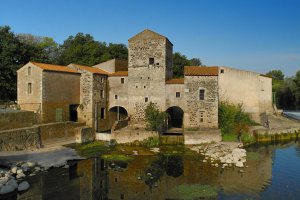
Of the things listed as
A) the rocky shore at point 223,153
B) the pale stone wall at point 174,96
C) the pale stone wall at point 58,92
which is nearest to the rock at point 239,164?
the rocky shore at point 223,153

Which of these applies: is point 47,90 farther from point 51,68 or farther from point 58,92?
point 51,68

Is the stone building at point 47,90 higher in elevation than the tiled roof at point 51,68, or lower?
lower

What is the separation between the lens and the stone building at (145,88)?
31.1m

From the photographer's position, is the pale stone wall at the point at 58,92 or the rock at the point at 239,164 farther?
the pale stone wall at the point at 58,92

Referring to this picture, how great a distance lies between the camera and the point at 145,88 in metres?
33.5

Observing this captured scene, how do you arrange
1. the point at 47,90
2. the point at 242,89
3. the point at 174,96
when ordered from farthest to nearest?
the point at 242,89 < the point at 174,96 < the point at 47,90

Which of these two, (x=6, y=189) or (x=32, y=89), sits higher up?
(x=32, y=89)

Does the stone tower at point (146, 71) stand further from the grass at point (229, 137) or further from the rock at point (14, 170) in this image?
the rock at point (14, 170)

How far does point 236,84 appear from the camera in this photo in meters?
36.8

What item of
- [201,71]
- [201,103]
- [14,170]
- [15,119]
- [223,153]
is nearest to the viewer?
[14,170]

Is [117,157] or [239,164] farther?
[117,157]

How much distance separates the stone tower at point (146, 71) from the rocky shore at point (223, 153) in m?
7.81

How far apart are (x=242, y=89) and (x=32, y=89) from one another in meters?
23.6

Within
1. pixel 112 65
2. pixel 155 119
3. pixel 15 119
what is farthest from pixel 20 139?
pixel 112 65
